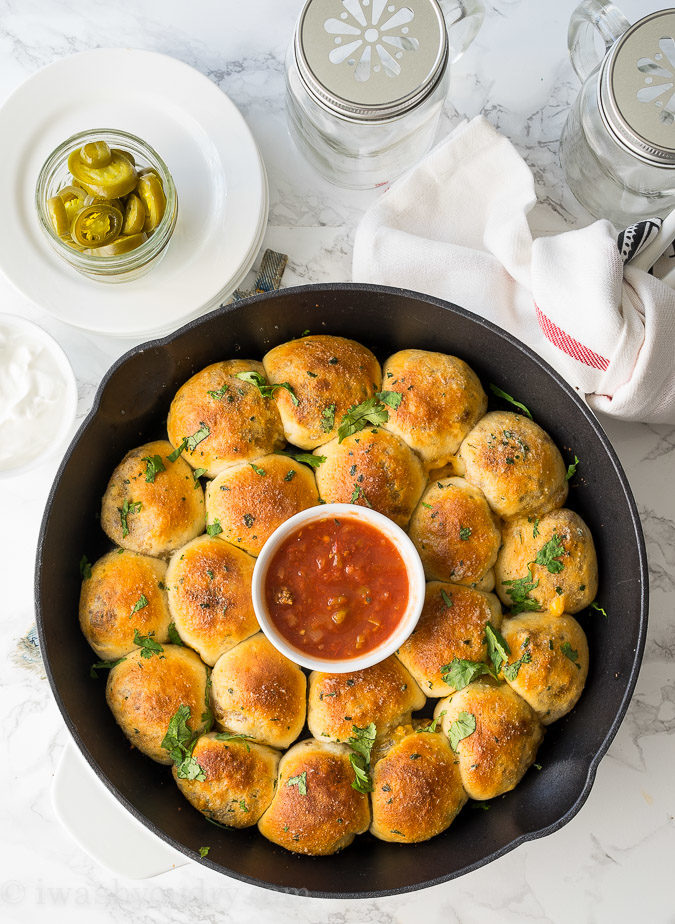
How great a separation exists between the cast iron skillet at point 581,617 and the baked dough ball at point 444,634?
1.44 feet

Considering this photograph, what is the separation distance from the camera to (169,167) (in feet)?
10.0

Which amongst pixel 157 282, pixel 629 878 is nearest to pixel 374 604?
pixel 157 282

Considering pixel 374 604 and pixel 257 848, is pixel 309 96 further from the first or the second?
pixel 257 848

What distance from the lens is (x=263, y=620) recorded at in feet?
7.51

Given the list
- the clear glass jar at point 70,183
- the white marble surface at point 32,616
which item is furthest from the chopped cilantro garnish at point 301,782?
the clear glass jar at point 70,183

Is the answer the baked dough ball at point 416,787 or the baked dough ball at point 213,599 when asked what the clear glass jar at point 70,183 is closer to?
the baked dough ball at point 213,599

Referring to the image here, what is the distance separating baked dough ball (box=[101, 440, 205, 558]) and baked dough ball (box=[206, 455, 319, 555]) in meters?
0.08

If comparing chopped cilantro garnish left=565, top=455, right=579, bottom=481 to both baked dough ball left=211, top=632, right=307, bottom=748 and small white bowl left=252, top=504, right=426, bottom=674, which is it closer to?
small white bowl left=252, top=504, right=426, bottom=674

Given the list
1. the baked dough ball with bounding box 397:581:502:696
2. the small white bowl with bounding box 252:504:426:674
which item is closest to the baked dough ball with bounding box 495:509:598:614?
the baked dough ball with bounding box 397:581:502:696

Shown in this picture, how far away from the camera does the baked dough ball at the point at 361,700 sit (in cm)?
247

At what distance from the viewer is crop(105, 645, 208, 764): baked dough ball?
2.46m

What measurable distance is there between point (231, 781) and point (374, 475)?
1010 millimetres

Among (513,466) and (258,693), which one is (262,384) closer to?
(513,466)

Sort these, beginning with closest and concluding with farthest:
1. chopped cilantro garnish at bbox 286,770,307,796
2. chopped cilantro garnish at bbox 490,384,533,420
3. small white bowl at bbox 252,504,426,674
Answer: small white bowl at bbox 252,504,426,674
chopped cilantro garnish at bbox 286,770,307,796
chopped cilantro garnish at bbox 490,384,533,420
